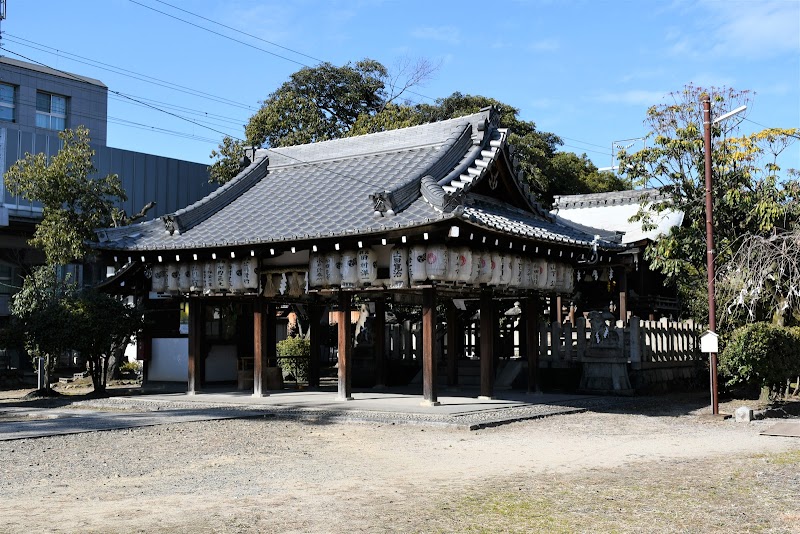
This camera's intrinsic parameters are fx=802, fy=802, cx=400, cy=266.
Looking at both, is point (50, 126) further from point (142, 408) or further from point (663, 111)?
point (663, 111)

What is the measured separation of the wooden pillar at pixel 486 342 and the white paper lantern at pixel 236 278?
5998 millimetres

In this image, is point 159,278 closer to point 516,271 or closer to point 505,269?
point 505,269

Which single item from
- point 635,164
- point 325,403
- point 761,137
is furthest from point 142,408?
point 761,137

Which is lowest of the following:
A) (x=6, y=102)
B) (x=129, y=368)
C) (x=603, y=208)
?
(x=129, y=368)

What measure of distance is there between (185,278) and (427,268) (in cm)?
737

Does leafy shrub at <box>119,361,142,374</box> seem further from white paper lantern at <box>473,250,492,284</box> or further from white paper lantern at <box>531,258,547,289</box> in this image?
white paper lantern at <box>473,250,492,284</box>

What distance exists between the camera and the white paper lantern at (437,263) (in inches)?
658

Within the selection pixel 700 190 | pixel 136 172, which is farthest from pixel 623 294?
pixel 136 172

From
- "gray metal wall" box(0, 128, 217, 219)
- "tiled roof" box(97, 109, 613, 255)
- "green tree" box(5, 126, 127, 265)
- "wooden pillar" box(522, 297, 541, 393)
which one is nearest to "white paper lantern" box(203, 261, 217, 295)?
"tiled roof" box(97, 109, 613, 255)

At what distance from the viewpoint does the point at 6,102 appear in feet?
136

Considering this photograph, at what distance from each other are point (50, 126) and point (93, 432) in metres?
33.1

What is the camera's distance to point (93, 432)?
47.8 feet

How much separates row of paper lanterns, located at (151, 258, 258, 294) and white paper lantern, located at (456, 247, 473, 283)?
5.49 metres

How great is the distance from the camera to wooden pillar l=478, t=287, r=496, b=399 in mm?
19281
